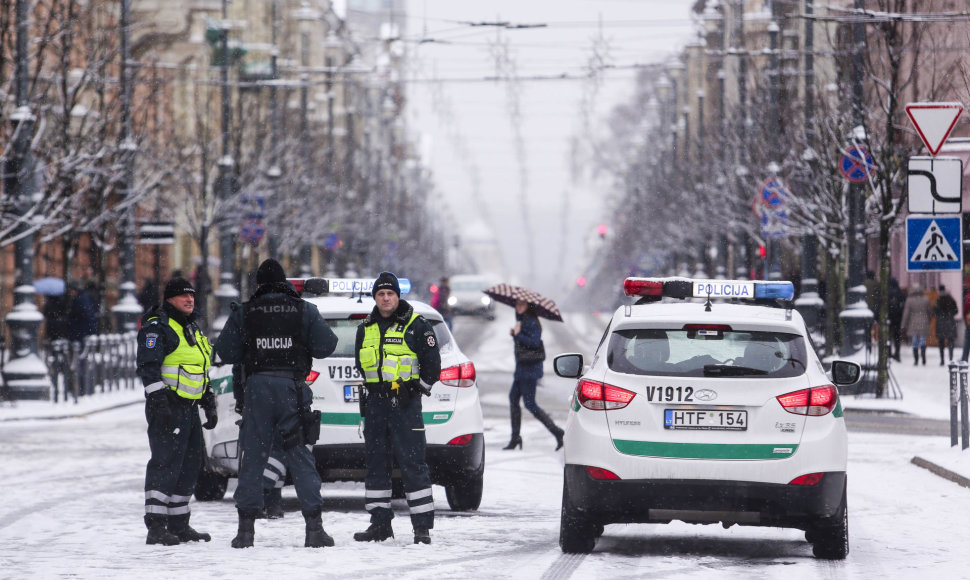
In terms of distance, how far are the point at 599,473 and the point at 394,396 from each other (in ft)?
4.98

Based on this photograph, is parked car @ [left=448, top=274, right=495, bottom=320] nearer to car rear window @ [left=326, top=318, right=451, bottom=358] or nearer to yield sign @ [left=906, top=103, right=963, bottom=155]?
yield sign @ [left=906, top=103, right=963, bottom=155]

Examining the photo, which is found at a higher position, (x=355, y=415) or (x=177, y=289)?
(x=177, y=289)

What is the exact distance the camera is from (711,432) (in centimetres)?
992

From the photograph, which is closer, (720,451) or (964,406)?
(720,451)

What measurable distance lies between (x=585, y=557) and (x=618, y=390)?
109 centimetres

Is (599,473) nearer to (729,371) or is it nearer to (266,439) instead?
(729,371)

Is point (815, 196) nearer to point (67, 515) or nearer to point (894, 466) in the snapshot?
point (894, 466)

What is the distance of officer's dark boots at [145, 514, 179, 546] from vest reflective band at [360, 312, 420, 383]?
5.11 feet

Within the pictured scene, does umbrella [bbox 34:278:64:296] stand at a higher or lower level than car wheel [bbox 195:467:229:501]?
higher

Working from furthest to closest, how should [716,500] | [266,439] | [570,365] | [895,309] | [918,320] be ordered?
[895,309]
[918,320]
[570,365]
[266,439]
[716,500]

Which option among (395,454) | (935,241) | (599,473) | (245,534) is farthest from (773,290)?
(935,241)

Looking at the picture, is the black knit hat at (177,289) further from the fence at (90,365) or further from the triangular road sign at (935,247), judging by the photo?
the fence at (90,365)

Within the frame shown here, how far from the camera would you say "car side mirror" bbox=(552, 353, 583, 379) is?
11.3 meters

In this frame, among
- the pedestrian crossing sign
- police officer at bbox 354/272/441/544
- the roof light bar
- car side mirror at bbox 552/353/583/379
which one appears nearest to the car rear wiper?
the roof light bar
